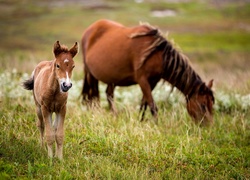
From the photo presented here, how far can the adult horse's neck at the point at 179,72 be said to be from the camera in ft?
25.0

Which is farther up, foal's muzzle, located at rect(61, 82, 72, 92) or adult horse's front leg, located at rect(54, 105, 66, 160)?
foal's muzzle, located at rect(61, 82, 72, 92)

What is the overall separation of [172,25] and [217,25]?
674 centimetres

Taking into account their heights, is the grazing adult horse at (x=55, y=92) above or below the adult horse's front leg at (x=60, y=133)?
above

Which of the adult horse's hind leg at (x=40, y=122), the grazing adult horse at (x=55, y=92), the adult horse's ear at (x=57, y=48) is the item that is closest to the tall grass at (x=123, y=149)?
the adult horse's hind leg at (x=40, y=122)

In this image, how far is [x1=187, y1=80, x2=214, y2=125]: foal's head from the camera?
7297mm

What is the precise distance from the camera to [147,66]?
779 centimetres

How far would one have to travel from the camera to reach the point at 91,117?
267 inches

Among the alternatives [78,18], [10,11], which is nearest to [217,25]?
[78,18]

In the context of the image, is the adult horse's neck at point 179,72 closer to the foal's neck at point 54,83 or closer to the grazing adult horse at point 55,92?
the grazing adult horse at point 55,92

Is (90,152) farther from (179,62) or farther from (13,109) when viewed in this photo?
(179,62)

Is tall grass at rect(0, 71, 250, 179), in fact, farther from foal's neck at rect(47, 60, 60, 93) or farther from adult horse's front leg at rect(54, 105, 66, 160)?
foal's neck at rect(47, 60, 60, 93)

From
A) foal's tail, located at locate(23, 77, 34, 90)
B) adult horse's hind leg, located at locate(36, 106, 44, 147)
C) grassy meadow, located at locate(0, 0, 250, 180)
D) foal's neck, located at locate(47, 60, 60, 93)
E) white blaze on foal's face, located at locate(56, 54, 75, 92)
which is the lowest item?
grassy meadow, located at locate(0, 0, 250, 180)

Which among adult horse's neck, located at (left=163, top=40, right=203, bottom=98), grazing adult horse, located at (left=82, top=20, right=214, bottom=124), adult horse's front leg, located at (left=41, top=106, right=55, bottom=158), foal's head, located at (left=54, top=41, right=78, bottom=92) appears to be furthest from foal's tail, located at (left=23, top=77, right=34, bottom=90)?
adult horse's neck, located at (left=163, top=40, right=203, bottom=98)

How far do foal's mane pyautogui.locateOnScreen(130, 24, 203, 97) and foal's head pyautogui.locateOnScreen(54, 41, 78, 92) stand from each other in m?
3.52
